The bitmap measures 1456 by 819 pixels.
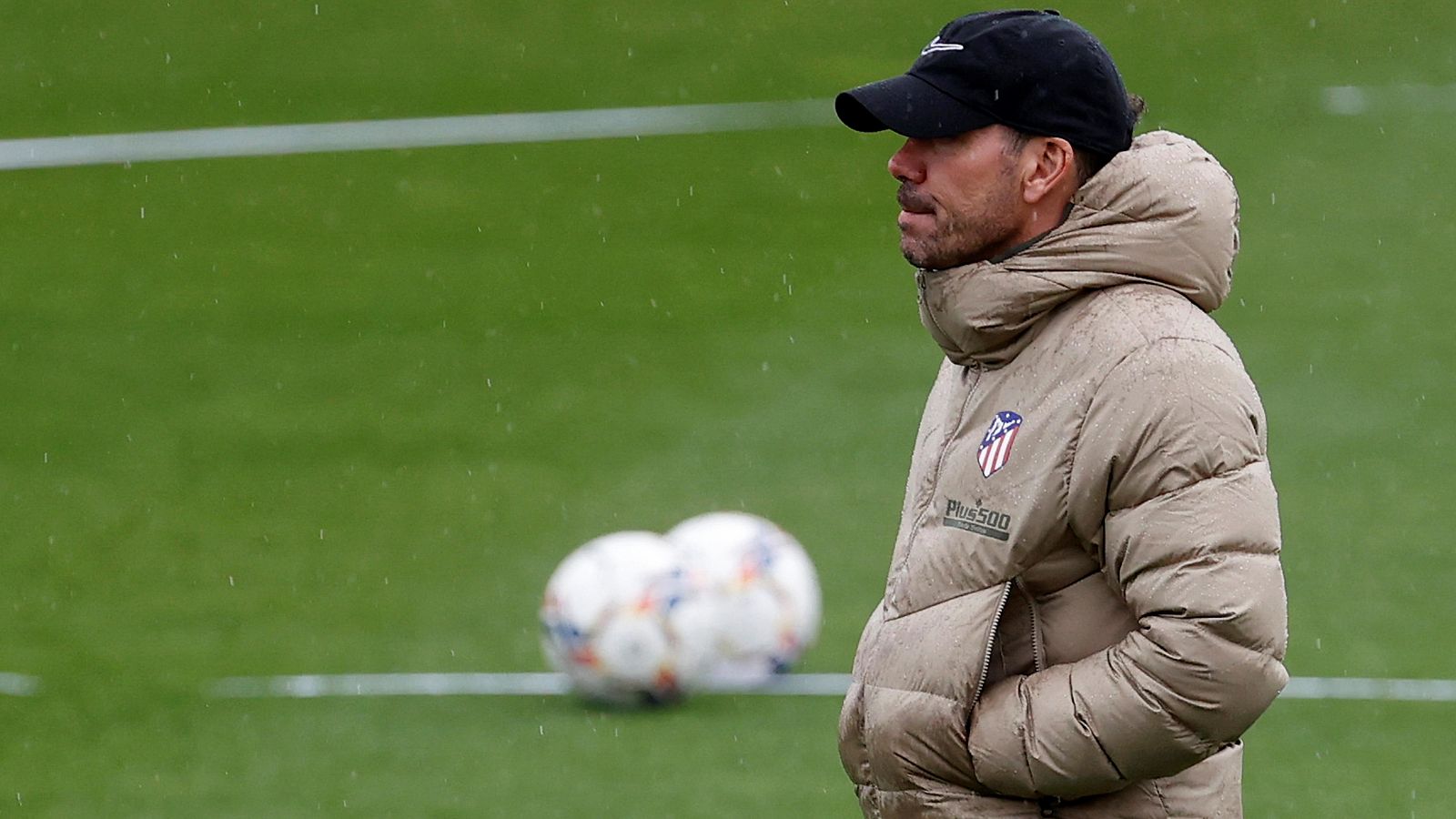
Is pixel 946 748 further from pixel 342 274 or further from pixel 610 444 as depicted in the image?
pixel 342 274

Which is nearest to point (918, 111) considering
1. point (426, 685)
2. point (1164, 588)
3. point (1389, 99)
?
point (1164, 588)

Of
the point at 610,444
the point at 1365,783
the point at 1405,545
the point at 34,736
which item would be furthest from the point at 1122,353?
the point at 610,444

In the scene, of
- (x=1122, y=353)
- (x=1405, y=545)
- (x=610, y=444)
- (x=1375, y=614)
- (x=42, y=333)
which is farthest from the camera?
(x=42, y=333)

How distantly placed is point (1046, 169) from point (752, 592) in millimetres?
4443

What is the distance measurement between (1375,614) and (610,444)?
377 centimetres

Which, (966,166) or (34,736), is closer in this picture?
(966,166)

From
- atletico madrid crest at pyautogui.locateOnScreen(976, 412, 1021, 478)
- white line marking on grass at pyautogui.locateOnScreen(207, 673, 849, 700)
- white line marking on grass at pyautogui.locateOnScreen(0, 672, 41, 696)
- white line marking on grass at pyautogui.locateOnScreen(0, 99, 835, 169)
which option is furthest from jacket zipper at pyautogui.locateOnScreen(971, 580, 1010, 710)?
white line marking on grass at pyautogui.locateOnScreen(0, 99, 835, 169)

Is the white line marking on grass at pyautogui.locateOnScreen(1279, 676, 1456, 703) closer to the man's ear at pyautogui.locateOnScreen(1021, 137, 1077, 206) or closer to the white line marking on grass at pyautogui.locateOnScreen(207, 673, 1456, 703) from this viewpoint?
the white line marking on grass at pyautogui.locateOnScreen(207, 673, 1456, 703)

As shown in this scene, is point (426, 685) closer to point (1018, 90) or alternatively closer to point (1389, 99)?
point (1018, 90)

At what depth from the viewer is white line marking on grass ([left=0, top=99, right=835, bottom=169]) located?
14.5m

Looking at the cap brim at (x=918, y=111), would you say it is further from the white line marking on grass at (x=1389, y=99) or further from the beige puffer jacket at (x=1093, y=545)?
the white line marking on grass at (x=1389, y=99)

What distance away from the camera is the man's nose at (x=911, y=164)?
3.36m

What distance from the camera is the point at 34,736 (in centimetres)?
782

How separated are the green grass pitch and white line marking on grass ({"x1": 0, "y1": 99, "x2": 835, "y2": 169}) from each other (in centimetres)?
19
